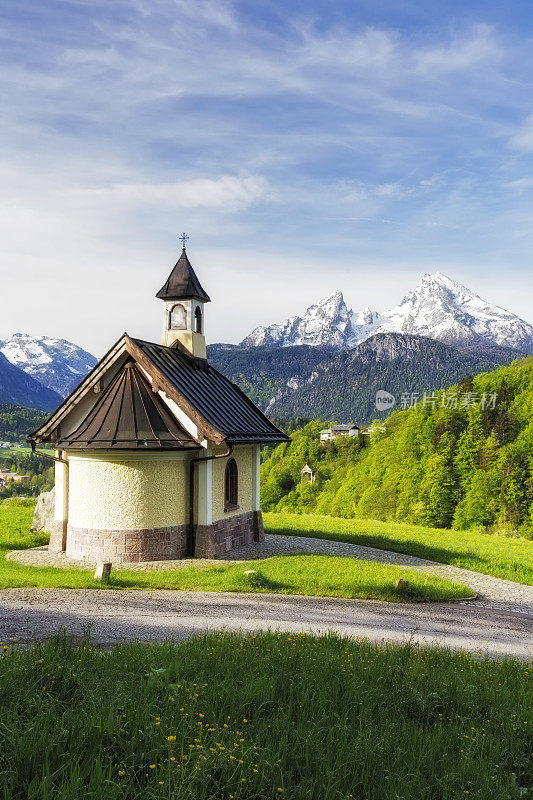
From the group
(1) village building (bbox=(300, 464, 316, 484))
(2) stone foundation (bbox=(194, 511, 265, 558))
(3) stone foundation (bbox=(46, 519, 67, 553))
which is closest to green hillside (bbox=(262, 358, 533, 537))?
(1) village building (bbox=(300, 464, 316, 484))

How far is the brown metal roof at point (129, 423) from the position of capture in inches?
700

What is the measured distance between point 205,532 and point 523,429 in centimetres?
4855

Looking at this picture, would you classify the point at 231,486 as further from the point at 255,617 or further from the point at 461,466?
the point at 461,466

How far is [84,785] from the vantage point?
443cm

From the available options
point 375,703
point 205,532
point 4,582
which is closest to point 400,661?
point 375,703

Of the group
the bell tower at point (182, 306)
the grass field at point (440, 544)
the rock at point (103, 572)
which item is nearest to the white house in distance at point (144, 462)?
the bell tower at point (182, 306)

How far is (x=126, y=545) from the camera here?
59.0ft

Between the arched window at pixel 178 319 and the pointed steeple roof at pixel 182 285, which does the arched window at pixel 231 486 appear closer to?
the arched window at pixel 178 319

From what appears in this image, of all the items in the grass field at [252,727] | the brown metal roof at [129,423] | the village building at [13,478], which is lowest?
the village building at [13,478]

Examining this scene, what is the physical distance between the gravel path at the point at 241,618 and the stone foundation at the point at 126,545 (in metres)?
4.17

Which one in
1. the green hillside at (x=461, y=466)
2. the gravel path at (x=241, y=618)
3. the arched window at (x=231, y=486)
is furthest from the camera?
the green hillside at (x=461, y=466)

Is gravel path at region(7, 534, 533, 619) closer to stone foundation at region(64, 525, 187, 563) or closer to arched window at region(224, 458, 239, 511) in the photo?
stone foundation at region(64, 525, 187, 563)

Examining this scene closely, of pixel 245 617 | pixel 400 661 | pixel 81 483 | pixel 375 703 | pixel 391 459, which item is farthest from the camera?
pixel 391 459

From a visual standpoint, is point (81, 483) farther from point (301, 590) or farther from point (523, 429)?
point (523, 429)
